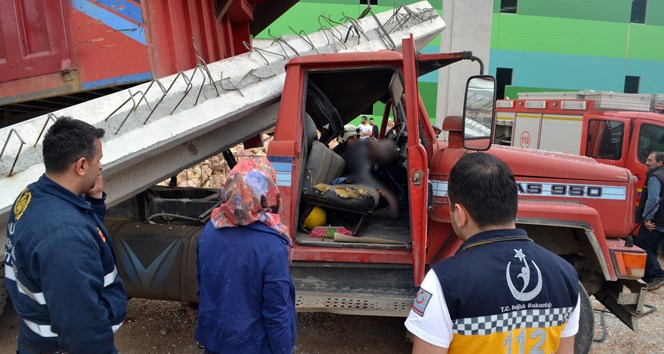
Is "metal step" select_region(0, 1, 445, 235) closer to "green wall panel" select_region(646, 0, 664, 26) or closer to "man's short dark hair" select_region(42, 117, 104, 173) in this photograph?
"man's short dark hair" select_region(42, 117, 104, 173)

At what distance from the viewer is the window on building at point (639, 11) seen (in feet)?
53.5

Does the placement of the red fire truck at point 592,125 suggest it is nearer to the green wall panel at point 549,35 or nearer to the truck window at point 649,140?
the truck window at point 649,140

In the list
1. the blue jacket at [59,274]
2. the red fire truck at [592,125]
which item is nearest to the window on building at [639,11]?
the red fire truck at [592,125]

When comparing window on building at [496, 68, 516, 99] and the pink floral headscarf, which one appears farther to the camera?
window on building at [496, 68, 516, 99]

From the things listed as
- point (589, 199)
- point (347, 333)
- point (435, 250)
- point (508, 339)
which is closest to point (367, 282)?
point (435, 250)

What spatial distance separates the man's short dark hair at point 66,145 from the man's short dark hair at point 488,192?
4.50ft

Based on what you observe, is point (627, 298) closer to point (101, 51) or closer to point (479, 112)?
point (479, 112)

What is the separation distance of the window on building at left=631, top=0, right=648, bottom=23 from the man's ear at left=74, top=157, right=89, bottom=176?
19.6 meters

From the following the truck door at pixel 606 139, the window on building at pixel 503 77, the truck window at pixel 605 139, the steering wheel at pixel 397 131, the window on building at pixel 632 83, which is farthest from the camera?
the window on building at pixel 632 83

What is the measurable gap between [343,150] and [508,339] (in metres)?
3.33

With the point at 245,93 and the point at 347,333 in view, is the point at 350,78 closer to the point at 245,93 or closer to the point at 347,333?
the point at 245,93

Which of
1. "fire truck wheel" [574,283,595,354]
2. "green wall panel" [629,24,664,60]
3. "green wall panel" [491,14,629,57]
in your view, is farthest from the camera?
"green wall panel" [629,24,664,60]

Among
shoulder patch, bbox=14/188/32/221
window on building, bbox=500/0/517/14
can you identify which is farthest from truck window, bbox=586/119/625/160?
window on building, bbox=500/0/517/14

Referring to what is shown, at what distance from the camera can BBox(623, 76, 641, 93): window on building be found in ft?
54.9
